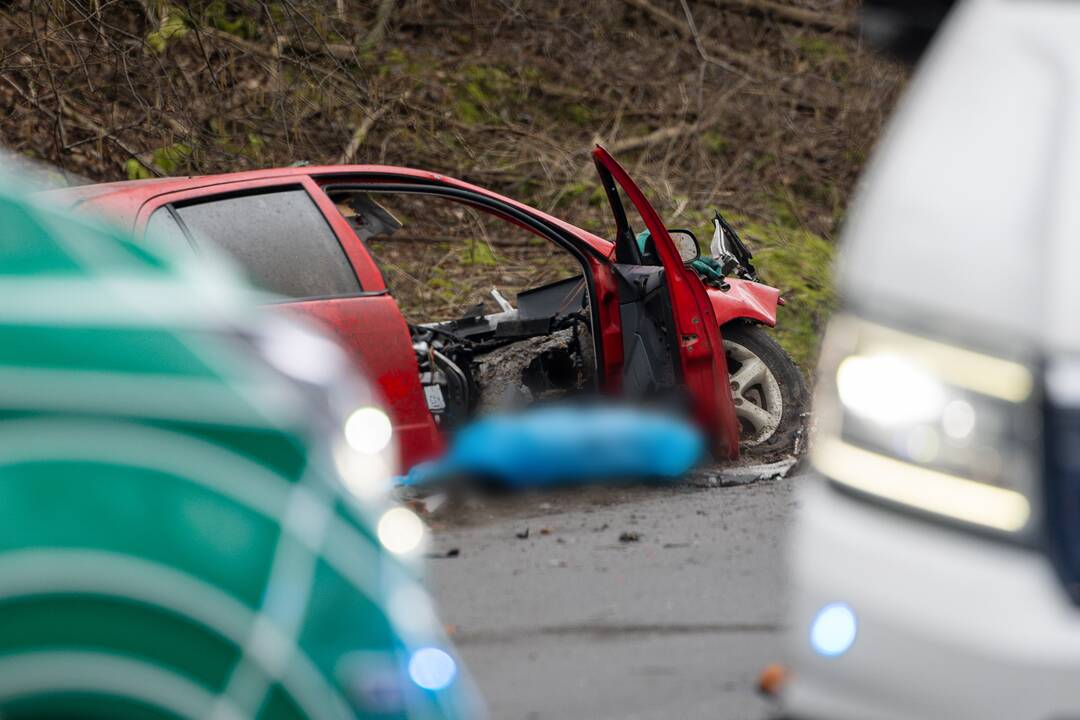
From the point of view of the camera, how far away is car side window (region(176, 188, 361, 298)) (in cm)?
615

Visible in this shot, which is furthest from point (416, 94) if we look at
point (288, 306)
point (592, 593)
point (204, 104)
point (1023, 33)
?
point (1023, 33)

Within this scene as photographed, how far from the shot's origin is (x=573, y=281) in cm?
809

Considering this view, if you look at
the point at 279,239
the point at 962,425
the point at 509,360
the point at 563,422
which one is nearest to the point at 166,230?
the point at 279,239

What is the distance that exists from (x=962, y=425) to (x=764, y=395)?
17.7 ft

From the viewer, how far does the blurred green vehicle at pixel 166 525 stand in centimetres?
Answer: 179

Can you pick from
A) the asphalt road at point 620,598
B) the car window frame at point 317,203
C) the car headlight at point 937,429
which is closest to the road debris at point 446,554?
Answer: the asphalt road at point 620,598

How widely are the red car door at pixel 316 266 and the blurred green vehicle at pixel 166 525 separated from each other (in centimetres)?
420

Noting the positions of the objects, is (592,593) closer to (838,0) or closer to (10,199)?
(10,199)

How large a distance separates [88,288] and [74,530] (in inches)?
12.8

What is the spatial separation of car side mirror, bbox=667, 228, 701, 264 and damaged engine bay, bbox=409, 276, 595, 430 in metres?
0.63

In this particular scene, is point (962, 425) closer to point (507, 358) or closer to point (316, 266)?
point (316, 266)

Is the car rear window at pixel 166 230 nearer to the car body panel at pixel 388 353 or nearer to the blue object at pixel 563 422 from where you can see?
the car body panel at pixel 388 353

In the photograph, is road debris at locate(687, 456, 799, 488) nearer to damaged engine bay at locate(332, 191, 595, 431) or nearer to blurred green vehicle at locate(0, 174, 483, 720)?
damaged engine bay at locate(332, 191, 595, 431)

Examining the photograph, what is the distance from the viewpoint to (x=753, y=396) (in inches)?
292
